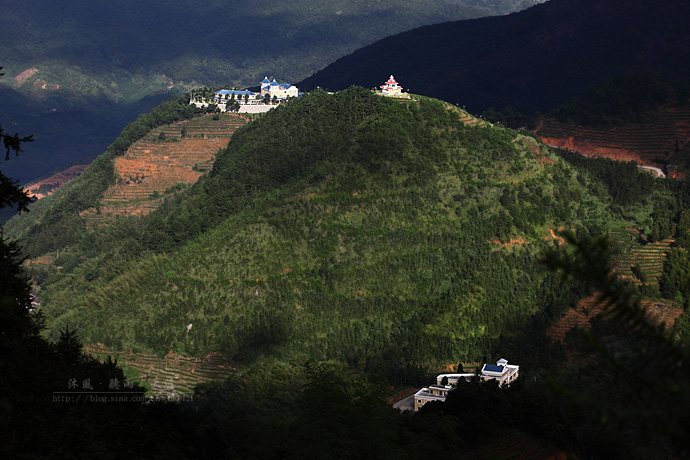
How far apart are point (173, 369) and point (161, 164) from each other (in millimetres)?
61349

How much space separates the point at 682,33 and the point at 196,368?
14763cm

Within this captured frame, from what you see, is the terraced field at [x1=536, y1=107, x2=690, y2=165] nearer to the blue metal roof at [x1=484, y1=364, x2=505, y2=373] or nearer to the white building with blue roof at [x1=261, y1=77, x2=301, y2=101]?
the white building with blue roof at [x1=261, y1=77, x2=301, y2=101]

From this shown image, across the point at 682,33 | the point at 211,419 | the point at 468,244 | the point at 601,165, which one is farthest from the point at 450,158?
the point at 682,33

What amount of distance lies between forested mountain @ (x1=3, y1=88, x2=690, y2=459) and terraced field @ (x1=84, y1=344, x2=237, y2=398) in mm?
1207

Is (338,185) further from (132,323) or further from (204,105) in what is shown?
(204,105)

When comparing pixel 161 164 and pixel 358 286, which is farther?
pixel 161 164

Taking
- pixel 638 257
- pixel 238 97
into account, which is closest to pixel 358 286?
pixel 638 257

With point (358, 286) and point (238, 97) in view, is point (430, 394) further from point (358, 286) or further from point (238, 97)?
point (238, 97)

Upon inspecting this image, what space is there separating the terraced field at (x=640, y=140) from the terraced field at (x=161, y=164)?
47678 millimetres

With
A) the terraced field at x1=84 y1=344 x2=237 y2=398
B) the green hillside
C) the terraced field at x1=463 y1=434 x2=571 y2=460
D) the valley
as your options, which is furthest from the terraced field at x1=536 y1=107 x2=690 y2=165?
the terraced field at x1=463 y1=434 x2=571 y2=460

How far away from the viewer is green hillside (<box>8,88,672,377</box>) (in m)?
69.9

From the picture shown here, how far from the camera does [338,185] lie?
81.4m

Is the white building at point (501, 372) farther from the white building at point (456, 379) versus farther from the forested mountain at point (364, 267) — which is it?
the forested mountain at point (364, 267)

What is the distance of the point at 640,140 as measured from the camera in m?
114
